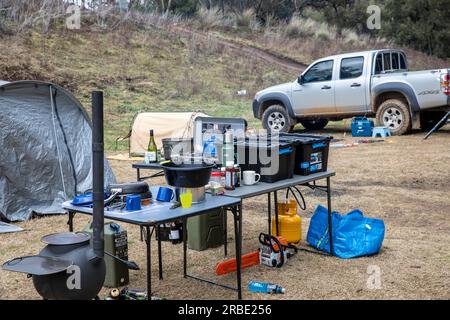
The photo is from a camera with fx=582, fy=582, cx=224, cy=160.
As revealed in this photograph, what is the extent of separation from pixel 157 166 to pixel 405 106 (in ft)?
29.6

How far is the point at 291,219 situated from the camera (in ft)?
18.1

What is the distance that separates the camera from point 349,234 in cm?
530

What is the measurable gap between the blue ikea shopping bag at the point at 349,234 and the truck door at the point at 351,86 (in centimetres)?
818

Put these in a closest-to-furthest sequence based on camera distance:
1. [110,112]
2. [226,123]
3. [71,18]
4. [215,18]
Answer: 1. [226,123]
2. [110,112]
3. [71,18]
4. [215,18]

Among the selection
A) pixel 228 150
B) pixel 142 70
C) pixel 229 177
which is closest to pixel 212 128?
pixel 228 150

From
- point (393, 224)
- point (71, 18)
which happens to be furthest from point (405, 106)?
point (71, 18)

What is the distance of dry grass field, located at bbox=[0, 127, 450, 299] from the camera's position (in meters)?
4.49

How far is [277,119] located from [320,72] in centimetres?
157

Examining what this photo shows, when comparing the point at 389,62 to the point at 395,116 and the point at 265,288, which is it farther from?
the point at 265,288

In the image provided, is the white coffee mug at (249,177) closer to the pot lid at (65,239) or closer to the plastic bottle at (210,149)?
the plastic bottle at (210,149)

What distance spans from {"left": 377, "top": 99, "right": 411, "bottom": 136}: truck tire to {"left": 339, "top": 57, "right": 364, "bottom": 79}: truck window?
3.09 ft

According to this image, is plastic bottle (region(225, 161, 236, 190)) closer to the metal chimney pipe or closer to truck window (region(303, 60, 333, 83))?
the metal chimney pipe

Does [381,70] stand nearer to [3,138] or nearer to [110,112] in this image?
[110,112]

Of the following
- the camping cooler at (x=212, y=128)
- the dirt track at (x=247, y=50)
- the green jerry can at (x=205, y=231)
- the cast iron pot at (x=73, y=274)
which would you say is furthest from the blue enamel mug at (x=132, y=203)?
the dirt track at (x=247, y=50)
